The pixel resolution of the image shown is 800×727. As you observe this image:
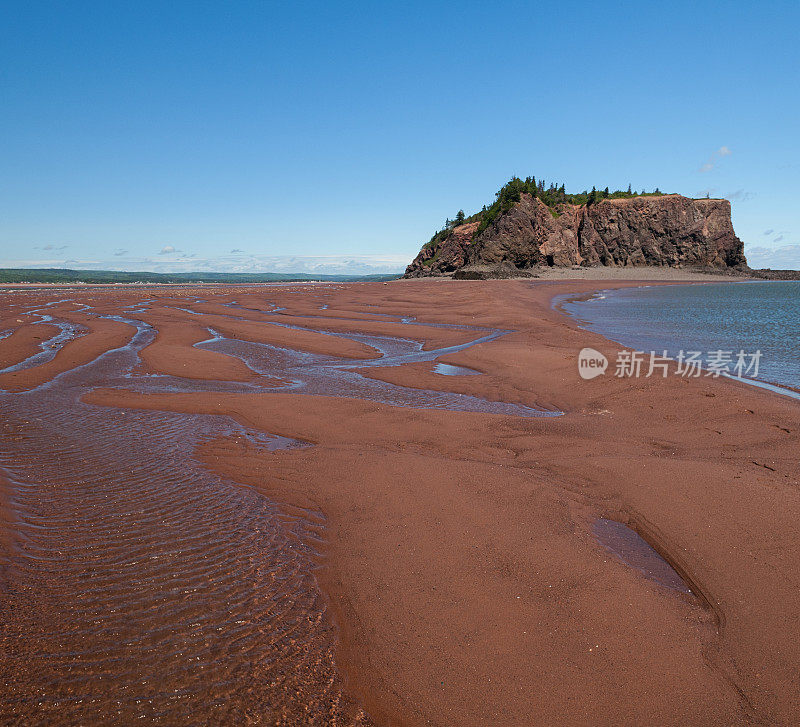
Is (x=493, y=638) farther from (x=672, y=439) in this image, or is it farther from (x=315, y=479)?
(x=672, y=439)

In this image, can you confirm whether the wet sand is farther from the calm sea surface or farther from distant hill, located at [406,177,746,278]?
distant hill, located at [406,177,746,278]

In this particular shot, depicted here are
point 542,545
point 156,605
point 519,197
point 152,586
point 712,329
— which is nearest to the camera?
point 156,605

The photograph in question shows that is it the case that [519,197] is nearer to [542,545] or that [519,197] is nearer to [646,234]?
[646,234]

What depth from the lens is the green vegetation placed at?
8681cm

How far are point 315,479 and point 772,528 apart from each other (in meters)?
5.54

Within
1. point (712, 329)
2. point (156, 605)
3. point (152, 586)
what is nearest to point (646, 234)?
point (712, 329)

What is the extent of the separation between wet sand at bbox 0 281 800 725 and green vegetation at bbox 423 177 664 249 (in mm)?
83509

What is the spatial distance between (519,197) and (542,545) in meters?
88.4

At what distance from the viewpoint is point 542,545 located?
4977 millimetres

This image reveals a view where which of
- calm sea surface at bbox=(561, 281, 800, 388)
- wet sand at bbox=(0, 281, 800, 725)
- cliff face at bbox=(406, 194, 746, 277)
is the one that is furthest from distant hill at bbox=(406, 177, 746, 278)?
wet sand at bbox=(0, 281, 800, 725)

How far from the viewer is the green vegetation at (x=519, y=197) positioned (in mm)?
86812

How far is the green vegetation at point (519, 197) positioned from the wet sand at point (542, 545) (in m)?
83.5

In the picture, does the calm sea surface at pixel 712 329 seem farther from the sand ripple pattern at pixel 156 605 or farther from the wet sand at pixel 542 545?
Result: the sand ripple pattern at pixel 156 605

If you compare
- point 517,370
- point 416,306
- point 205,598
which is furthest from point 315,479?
point 416,306
